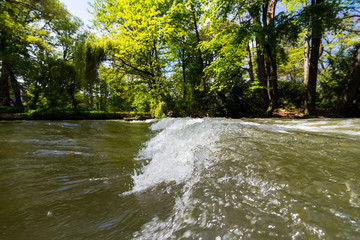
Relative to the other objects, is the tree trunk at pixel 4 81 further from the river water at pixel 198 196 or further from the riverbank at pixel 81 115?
the river water at pixel 198 196

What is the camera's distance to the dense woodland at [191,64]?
721cm

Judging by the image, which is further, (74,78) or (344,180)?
(74,78)

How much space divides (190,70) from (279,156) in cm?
1471

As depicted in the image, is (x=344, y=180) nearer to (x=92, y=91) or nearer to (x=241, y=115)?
(x=241, y=115)

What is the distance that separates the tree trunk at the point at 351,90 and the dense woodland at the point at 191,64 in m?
0.05

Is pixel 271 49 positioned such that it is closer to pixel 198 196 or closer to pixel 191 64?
pixel 191 64

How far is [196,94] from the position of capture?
10.9 meters

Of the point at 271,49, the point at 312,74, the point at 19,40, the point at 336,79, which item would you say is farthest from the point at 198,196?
the point at 19,40

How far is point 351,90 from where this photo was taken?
24.5ft

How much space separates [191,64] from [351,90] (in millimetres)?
10381

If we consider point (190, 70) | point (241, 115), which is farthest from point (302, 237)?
point (190, 70)

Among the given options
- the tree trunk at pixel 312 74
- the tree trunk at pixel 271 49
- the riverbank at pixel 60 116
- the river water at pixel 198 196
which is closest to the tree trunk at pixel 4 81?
the riverbank at pixel 60 116

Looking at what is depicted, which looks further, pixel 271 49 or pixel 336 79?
pixel 336 79

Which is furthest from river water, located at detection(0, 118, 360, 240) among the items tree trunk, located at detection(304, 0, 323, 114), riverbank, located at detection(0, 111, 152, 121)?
riverbank, located at detection(0, 111, 152, 121)
